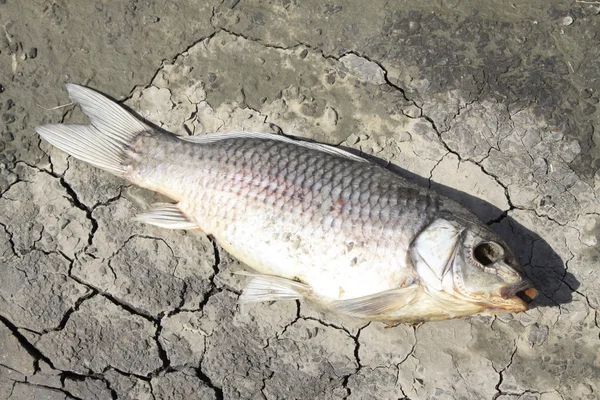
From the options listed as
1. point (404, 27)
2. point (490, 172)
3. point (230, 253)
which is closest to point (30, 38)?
point (230, 253)

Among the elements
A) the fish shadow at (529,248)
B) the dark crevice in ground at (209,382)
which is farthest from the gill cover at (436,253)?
the dark crevice in ground at (209,382)

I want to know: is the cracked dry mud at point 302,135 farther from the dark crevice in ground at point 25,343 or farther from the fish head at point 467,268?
the fish head at point 467,268

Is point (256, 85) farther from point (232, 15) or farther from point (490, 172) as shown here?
point (490, 172)

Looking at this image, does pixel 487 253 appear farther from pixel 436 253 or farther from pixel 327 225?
pixel 327 225

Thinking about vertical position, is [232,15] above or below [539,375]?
above

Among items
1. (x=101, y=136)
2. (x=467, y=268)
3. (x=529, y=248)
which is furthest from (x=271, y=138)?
(x=529, y=248)

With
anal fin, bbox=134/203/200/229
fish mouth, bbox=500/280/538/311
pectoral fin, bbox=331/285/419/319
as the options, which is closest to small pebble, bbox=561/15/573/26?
fish mouth, bbox=500/280/538/311
